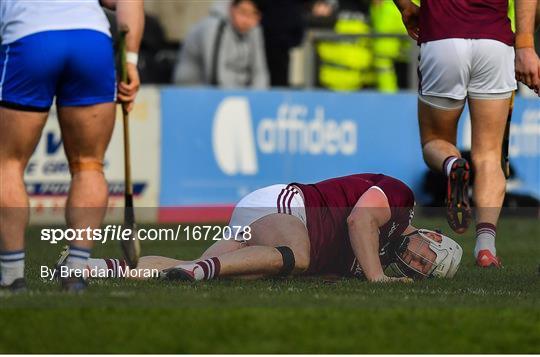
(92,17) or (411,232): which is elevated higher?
(92,17)

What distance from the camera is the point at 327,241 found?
854 centimetres

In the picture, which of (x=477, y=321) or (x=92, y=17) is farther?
(x=92, y=17)

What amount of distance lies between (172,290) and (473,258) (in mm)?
3031

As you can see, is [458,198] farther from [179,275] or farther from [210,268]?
[179,275]

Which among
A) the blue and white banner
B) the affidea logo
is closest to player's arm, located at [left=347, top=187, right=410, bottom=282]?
the blue and white banner

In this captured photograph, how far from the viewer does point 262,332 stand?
6.32 metres

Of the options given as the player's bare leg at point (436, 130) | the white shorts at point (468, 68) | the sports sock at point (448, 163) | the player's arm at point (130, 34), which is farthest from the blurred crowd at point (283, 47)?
the player's arm at point (130, 34)

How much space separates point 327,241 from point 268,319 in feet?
6.61

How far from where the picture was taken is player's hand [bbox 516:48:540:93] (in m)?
8.88

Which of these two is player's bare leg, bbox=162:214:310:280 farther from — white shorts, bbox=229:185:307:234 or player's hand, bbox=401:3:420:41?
player's hand, bbox=401:3:420:41

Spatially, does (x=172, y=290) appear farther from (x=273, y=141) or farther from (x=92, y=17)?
(x=273, y=141)

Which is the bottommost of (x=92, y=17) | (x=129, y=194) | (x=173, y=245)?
(x=173, y=245)

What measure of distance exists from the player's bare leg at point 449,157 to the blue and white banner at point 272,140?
5.49 meters

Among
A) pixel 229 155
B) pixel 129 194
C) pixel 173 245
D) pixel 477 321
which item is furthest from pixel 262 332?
pixel 229 155
